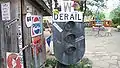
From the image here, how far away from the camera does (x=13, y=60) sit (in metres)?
4.72

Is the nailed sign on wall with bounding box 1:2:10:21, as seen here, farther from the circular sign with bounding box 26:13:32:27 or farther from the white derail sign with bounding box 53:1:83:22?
the white derail sign with bounding box 53:1:83:22

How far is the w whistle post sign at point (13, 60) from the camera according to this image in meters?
4.71

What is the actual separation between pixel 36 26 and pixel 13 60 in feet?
3.12

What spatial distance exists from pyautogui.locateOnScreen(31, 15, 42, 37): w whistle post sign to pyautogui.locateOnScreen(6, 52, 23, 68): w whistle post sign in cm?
62

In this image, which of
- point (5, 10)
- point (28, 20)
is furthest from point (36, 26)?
point (5, 10)

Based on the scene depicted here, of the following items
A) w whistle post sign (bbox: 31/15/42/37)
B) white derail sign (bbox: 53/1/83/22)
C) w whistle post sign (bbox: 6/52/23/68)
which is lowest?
w whistle post sign (bbox: 6/52/23/68)

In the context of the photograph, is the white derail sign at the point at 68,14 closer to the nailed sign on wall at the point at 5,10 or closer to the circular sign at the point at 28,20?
the circular sign at the point at 28,20

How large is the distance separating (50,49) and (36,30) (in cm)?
410

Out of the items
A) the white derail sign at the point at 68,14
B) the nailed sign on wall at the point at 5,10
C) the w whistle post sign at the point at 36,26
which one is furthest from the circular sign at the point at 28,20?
the white derail sign at the point at 68,14

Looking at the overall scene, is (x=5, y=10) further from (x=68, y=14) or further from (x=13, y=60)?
(x=68, y=14)

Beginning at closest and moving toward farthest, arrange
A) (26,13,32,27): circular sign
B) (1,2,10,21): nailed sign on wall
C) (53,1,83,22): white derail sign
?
(1,2,10,21): nailed sign on wall < (26,13,32,27): circular sign < (53,1,83,22): white derail sign

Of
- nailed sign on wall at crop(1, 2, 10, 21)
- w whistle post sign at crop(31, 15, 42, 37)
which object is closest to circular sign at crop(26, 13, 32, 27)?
w whistle post sign at crop(31, 15, 42, 37)

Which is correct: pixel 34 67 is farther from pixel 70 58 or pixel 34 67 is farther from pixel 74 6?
pixel 74 6

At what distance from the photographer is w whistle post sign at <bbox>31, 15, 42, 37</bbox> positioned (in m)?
5.23
